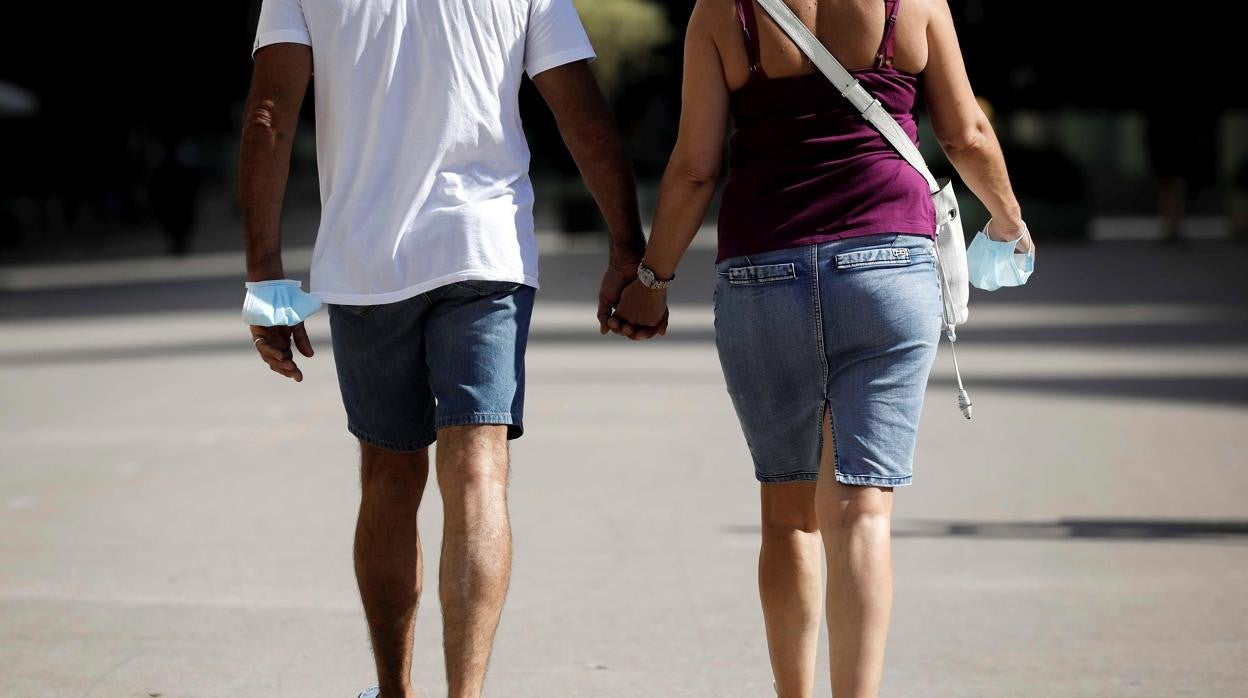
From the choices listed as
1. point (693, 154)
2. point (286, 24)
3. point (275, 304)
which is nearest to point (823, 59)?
point (693, 154)

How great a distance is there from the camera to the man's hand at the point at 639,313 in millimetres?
4293

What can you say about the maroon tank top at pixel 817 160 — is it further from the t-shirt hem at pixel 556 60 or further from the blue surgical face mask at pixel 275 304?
the blue surgical face mask at pixel 275 304

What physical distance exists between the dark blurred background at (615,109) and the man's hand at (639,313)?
71.8 ft

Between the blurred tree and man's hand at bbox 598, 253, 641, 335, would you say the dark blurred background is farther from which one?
man's hand at bbox 598, 253, 641, 335

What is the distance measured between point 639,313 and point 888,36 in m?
0.81

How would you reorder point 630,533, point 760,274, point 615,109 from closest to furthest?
point 760,274, point 630,533, point 615,109

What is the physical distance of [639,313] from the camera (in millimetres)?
4316

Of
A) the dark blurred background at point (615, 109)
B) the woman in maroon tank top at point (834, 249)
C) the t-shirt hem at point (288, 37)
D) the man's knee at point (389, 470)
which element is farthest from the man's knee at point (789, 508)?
the dark blurred background at point (615, 109)

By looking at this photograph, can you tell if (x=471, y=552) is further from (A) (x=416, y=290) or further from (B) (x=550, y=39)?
(B) (x=550, y=39)

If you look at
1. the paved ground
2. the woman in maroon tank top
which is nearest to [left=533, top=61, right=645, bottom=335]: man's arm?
the woman in maroon tank top

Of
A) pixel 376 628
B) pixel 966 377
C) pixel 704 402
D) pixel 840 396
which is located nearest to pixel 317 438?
pixel 704 402

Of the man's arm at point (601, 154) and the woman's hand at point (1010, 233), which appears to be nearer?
the man's arm at point (601, 154)

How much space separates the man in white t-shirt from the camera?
4059 mm

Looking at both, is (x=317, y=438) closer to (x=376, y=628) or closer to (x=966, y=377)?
(x=966, y=377)
